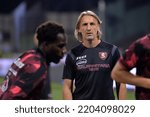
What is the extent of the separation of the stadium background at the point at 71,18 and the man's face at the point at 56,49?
100 ft

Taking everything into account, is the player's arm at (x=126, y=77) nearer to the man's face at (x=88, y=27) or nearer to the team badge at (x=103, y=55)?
the team badge at (x=103, y=55)

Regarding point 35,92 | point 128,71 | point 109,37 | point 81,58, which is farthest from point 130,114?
point 109,37

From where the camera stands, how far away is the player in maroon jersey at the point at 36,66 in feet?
15.3

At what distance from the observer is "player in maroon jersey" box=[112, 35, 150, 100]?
4.69 metres

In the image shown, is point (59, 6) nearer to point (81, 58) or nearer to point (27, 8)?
point (27, 8)

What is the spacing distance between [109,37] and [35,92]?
32.7 metres

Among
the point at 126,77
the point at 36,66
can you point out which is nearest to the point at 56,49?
the point at 36,66

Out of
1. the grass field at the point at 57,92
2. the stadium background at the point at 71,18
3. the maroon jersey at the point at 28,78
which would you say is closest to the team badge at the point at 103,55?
the maroon jersey at the point at 28,78

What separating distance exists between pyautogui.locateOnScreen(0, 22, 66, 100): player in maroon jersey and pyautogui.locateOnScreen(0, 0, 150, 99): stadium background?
30.6 m

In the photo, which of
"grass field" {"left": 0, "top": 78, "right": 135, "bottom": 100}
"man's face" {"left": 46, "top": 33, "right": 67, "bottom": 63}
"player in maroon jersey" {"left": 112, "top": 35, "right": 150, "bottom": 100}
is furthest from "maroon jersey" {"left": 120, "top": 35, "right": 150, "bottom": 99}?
"grass field" {"left": 0, "top": 78, "right": 135, "bottom": 100}

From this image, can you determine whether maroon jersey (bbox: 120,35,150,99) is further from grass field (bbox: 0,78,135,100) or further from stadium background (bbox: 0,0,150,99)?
stadium background (bbox: 0,0,150,99)

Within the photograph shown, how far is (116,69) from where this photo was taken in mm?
4793

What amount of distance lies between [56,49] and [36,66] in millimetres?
271

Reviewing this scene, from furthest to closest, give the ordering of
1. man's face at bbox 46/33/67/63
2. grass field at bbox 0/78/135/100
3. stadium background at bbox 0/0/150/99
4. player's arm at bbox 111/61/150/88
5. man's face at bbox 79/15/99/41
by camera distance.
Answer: stadium background at bbox 0/0/150/99 → grass field at bbox 0/78/135/100 → man's face at bbox 79/15/99/41 → man's face at bbox 46/33/67/63 → player's arm at bbox 111/61/150/88
